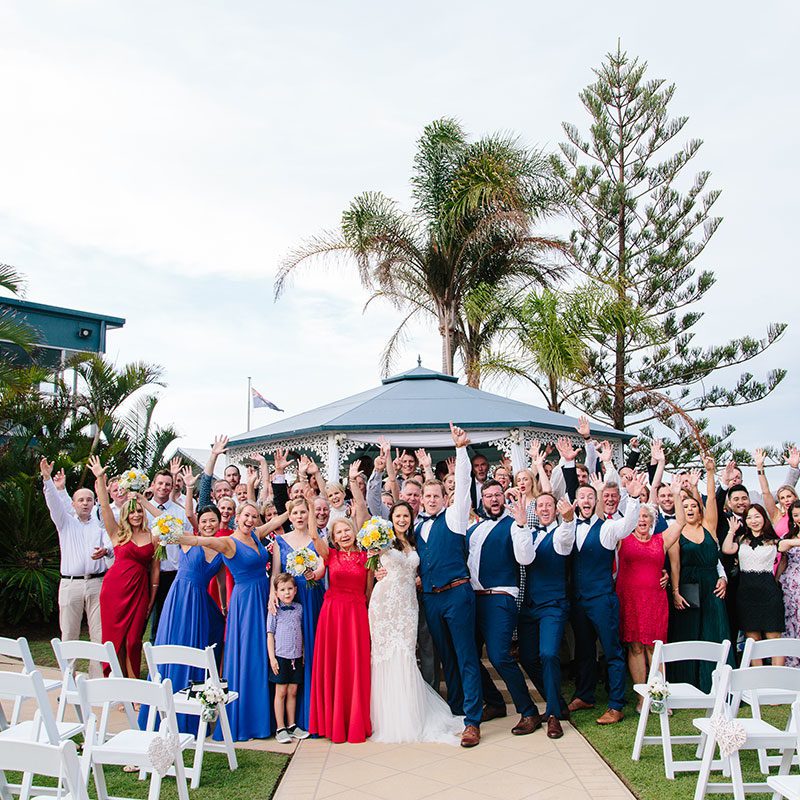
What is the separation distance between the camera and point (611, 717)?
646cm

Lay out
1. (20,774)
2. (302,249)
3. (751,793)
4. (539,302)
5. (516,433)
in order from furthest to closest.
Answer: (302,249)
(539,302)
(516,433)
(20,774)
(751,793)

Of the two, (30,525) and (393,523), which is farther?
(30,525)

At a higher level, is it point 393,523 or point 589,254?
point 589,254

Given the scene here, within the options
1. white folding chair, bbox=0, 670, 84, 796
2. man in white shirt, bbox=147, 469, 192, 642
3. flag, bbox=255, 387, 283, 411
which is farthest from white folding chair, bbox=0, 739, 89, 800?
flag, bbox=255, 387, 283, 411

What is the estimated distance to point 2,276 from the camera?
11234 millimetres

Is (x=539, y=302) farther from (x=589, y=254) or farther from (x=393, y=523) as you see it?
(x=393, y=523)

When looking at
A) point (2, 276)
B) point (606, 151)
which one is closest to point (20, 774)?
point (2, 276)

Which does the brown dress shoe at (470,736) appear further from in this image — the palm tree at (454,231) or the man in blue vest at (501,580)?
the palm tree at (454,231)

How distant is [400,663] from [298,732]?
944 millimetres

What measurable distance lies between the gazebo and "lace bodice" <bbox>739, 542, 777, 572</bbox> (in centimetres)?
595

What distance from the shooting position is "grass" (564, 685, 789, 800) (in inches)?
201

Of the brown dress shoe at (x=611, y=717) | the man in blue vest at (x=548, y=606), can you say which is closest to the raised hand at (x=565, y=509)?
the man in blue vest at (x=548, y=606)

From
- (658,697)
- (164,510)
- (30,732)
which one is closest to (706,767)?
(658,697)

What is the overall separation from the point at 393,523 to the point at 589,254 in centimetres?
1849
